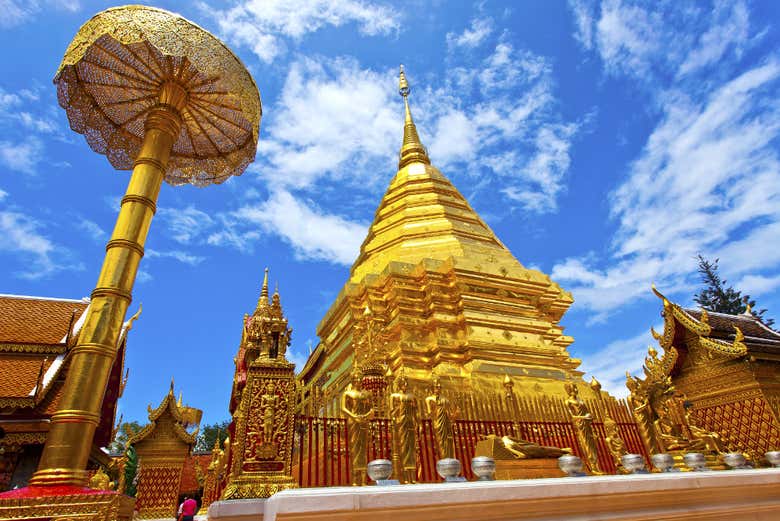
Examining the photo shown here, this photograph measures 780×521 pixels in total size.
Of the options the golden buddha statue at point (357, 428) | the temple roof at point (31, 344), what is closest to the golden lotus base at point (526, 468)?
the golden buddha statue at point (357, 428)

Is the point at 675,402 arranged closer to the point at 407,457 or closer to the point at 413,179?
the point at 407,457

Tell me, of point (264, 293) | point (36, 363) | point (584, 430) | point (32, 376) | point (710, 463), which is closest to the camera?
point (710, 463)

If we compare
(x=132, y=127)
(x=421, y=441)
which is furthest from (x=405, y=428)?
(x=132, y=127)

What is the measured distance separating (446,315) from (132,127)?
7.42 m

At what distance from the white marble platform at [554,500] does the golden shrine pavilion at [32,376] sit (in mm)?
5664

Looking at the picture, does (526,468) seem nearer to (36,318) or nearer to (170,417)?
(170,417)

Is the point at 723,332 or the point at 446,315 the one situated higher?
the point at 446,315

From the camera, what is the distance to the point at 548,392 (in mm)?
9484

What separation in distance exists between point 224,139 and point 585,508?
25.0 feet

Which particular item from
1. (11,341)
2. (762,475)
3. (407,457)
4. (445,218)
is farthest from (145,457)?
(762,475)

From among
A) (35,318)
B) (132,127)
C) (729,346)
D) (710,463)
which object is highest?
(132,127)

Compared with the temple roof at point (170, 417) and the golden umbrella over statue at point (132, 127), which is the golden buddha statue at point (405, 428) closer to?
the golden umbrella over statue at point (132, 127)

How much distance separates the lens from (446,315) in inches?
432

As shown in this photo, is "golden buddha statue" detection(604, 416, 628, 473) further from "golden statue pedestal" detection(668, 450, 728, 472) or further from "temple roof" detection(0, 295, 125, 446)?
"temple roof" detection(0, 295, 125, 446)
